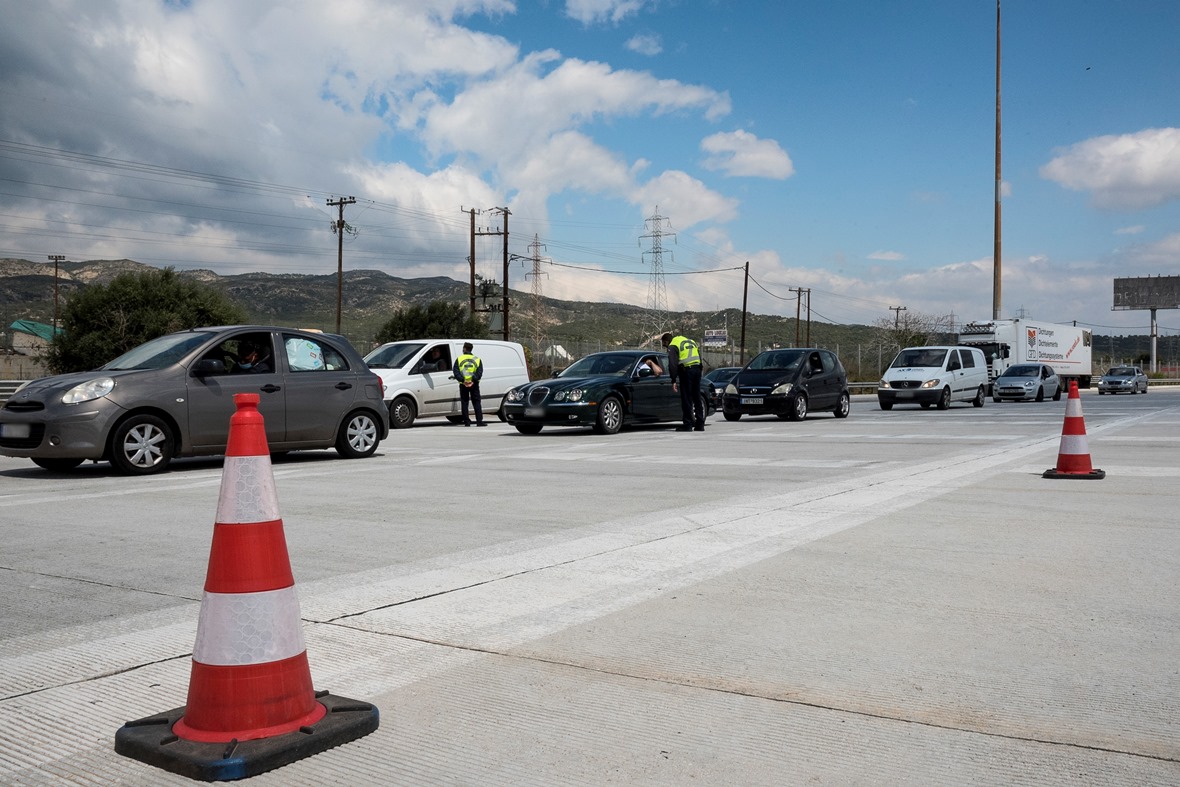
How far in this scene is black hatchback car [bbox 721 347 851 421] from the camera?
21625 millimetres

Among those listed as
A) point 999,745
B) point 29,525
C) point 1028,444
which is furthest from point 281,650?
point 1028,444

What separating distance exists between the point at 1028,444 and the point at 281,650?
1341cm

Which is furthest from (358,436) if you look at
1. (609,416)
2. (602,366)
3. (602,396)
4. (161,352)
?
(602,366)

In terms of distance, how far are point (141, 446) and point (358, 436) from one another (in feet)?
9.05

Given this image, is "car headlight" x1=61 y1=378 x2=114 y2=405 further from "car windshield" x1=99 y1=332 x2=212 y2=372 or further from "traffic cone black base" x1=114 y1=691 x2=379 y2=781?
"traffic cone black base" x1=114 y1=691 x2=379 y2=781

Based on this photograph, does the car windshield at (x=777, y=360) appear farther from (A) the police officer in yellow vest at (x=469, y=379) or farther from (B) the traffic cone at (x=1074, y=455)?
(B) the traffic cone at (x=1074, y=455)

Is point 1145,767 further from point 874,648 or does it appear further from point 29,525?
point 29,525

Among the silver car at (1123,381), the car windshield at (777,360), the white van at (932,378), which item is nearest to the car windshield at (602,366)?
the car windshield at (777,360)

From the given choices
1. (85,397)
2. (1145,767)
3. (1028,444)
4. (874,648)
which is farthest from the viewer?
(1028,444)

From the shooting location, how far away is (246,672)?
2938mm

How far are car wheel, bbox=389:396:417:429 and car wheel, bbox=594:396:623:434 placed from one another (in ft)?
17.4

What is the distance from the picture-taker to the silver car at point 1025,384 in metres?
35.7

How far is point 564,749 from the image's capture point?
3029 mm

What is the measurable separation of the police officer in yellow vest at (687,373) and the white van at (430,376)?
226 inches
